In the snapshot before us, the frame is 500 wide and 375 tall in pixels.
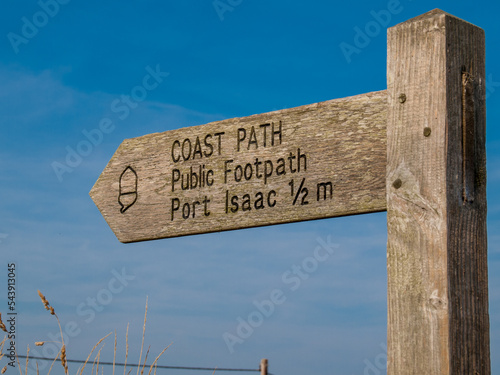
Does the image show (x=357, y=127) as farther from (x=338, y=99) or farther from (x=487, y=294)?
(x=487, y=294)

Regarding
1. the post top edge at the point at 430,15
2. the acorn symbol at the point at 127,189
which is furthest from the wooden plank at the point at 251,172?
the post top edge at the point at 430,15

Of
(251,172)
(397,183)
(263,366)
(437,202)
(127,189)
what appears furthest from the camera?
(263,366)

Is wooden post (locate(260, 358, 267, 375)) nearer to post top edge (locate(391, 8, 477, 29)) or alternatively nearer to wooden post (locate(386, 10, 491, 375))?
wooden post (locate(386, 10, 491, 375))

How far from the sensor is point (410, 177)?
247 centimetres

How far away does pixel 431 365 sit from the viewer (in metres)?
2.31

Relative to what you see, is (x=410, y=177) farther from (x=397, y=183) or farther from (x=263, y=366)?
(x=263, y=366)

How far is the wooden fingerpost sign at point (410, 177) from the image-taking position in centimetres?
235

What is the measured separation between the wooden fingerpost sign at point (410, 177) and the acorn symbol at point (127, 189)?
0.63 m

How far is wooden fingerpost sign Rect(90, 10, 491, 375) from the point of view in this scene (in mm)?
2350

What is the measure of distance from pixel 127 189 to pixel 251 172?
2.93 feet

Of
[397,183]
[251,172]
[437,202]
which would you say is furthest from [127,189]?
[437,202]

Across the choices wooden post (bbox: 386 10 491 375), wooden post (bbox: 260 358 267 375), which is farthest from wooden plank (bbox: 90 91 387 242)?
wooden post (bbox: 260 358 267 375)

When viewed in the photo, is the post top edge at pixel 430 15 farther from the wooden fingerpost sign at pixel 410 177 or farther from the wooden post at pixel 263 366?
the wooden post at pixel 263 366

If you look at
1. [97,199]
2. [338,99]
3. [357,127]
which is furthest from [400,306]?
[97,199]
